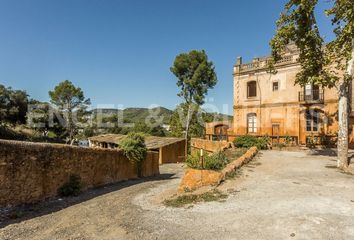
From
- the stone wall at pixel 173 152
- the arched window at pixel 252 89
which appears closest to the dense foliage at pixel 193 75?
the stone wall at pixel 173 152

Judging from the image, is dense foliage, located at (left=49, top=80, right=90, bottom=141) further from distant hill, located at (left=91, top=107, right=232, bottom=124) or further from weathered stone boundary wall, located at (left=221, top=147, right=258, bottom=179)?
weathered stone boundary wall, located at (left=221, top=147, right=258, bottom=179)

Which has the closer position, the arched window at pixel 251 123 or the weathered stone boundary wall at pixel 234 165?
the weathered stone boundary wall at pixel 234 165

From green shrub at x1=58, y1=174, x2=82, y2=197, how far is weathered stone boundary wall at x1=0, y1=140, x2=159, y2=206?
184mm

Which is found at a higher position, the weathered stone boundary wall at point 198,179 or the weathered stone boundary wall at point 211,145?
the weathered stone boundary wall at point 211,145

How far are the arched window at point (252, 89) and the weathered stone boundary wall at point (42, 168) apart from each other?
58.6ft

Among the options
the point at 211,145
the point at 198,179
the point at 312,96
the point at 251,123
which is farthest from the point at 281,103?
the point at 198,179

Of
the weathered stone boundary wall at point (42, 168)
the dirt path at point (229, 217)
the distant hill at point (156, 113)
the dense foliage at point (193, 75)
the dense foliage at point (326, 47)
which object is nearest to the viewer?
the dirt path at point (229, 217)

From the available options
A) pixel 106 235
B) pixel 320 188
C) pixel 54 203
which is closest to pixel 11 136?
pixel 54 203

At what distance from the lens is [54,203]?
352 inches

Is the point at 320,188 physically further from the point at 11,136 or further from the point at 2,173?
the point at 11,136

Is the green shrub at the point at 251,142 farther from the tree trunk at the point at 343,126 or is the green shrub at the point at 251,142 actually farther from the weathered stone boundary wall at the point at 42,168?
the weathered stone boundary wall at the point at 42,168

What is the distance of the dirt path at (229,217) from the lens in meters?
5.27

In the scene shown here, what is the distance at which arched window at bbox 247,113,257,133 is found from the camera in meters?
25.8

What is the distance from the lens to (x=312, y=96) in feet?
74.3
